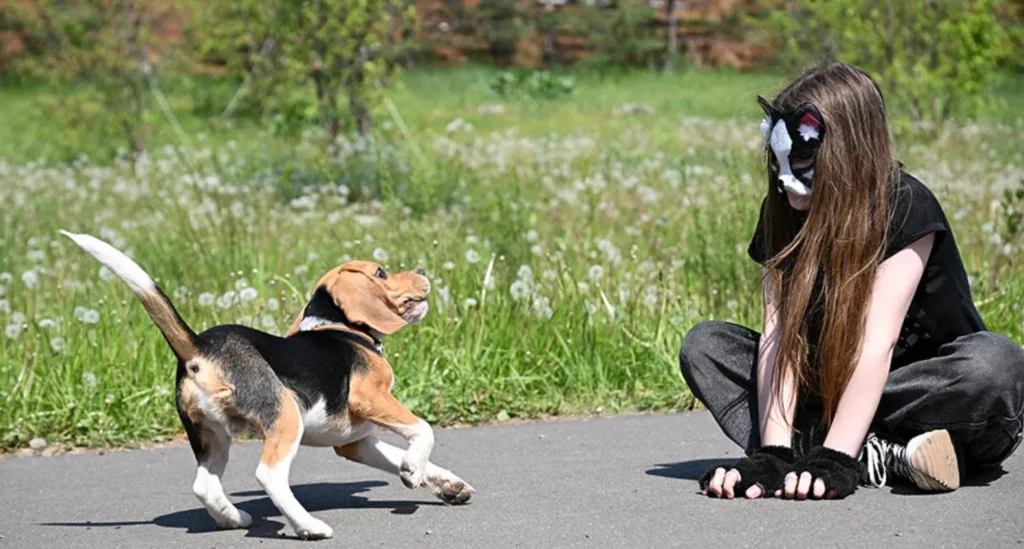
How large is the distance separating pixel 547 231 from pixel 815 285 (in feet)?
14.0

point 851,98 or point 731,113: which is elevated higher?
point 851,98

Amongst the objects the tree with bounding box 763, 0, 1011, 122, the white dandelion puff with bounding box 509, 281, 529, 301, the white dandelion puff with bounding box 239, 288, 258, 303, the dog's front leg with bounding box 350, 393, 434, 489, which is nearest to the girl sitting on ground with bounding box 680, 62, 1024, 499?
the dog's front leg with bounding box 350, 393, 434, 489

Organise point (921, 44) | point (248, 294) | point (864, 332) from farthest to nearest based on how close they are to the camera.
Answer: point (921, 44) < point (248, 294) < point (864, 332)

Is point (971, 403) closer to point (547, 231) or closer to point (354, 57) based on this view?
point (547, 231)

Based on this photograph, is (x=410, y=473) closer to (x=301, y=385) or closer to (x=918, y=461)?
(x=301, y=385)

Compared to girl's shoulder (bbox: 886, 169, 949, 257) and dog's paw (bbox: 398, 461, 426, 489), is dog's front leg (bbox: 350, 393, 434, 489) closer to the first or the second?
dog's paw (bbox: 398, 461, 426, 489)

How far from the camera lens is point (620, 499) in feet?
15.1

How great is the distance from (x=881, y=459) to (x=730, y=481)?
51cm

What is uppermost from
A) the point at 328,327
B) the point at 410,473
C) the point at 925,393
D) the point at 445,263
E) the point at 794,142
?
the point at 794,142

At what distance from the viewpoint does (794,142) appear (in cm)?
443

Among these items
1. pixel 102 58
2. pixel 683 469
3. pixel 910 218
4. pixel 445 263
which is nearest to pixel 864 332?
pixel 910 218

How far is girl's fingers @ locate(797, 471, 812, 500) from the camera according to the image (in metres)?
4.33

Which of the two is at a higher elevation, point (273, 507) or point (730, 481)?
point (730, 481)

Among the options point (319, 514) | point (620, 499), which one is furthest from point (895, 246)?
point (319, 514)
